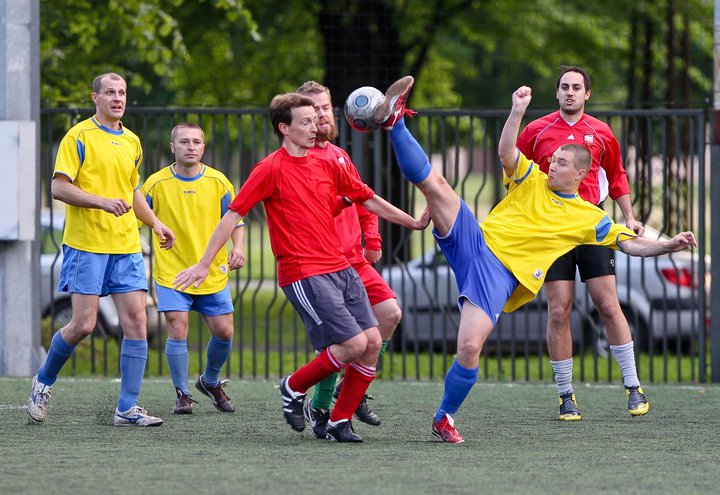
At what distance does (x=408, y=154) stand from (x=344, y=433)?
4.56 feet

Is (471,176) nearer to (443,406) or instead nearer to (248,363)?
(248,363)

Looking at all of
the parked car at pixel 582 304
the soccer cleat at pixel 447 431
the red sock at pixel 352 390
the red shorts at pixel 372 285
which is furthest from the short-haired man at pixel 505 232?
the parked car at pixel 582 304

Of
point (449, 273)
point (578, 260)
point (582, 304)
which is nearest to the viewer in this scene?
point (578, 260)

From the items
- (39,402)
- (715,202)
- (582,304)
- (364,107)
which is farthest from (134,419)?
(582,304)

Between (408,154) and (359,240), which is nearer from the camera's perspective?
(408,154)

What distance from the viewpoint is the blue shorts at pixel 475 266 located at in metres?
6.55

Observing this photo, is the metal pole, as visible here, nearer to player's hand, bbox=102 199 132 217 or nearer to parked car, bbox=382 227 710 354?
parked car, bbox=382 227 710 354

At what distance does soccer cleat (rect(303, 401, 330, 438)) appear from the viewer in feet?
21.9

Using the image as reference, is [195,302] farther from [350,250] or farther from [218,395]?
[350,250]

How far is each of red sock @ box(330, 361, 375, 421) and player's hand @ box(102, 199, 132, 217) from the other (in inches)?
53.6

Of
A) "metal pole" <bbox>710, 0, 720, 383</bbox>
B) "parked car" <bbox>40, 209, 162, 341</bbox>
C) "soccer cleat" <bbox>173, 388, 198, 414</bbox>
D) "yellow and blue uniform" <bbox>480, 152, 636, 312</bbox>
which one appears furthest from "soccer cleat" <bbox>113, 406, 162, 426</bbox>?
"metal pole" <bbox>710, 0, 720, 383</bbox>

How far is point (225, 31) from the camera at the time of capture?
1759cm

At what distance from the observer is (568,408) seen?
7.71m

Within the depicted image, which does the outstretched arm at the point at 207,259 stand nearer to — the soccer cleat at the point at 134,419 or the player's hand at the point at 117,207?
the player's hand at the point at 117,207
